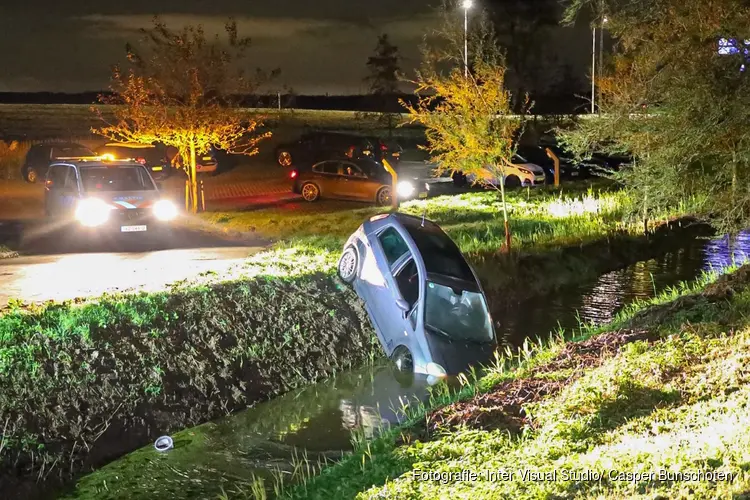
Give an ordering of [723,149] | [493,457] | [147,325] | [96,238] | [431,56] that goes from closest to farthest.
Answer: [493,457], [147,325], [723,149], [96,238], [431,56]

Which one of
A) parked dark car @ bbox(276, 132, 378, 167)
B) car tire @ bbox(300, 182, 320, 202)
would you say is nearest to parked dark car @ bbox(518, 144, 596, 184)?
parked dark car @ bbox(276, 132, 378, 167)

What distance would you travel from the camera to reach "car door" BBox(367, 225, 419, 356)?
10.9 m

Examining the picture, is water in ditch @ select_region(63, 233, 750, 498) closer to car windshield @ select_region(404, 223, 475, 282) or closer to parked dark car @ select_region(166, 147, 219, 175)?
car windshield @ select_region(404, 223, 475, 282)

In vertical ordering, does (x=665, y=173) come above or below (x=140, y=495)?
above

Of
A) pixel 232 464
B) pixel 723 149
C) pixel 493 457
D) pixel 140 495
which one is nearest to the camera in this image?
pixel 493 457

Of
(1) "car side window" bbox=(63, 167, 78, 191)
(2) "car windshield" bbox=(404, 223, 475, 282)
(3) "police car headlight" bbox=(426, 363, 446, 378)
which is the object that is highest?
(1) "car side window" bbox=(63, 167, 78, 191)

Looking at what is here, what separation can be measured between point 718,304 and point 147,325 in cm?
726

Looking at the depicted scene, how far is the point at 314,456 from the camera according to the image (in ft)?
28.7

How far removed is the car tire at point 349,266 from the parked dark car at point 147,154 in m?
20.5

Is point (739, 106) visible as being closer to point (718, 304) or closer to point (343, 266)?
point (718, 304)

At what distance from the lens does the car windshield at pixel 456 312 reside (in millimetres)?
10625

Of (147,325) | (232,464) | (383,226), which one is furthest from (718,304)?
(147,325)

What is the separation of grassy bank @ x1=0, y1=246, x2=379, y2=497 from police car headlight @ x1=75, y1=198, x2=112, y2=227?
4.79m

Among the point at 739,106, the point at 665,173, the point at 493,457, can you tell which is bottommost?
the point at 493,457
